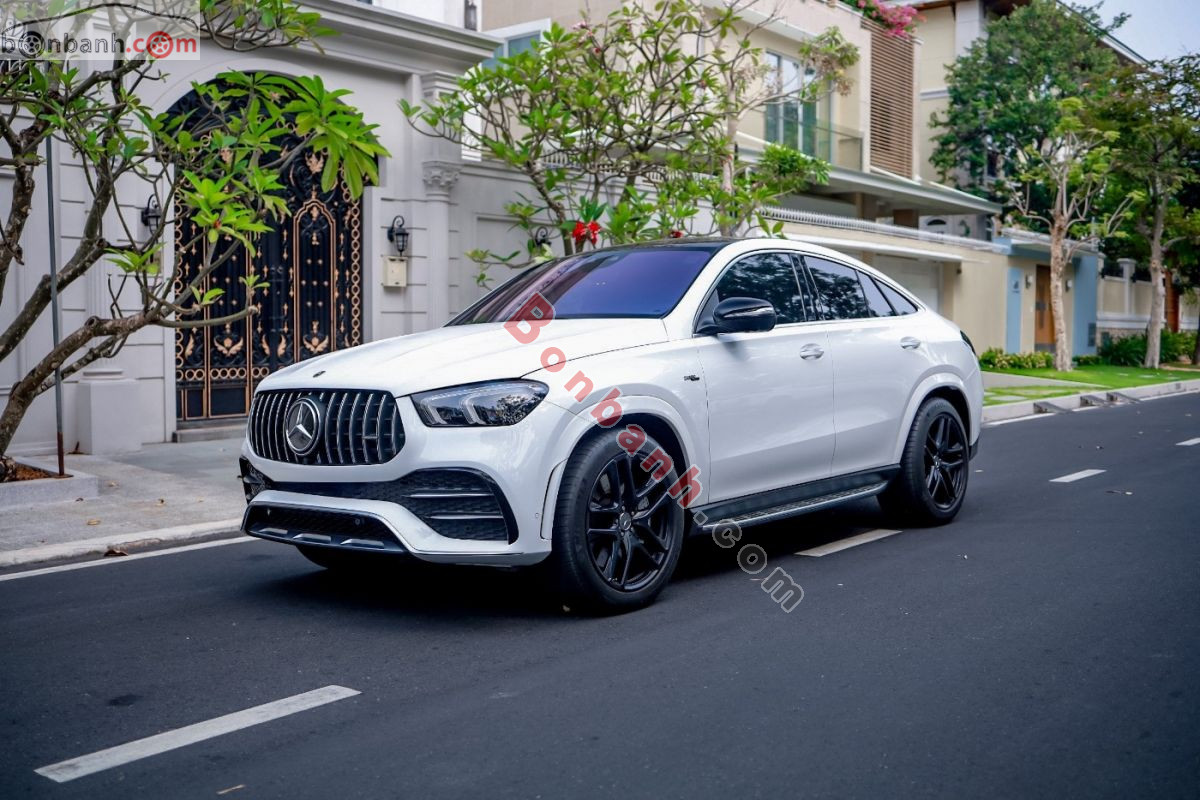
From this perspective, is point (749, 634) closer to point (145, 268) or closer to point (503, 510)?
point (503, 510)

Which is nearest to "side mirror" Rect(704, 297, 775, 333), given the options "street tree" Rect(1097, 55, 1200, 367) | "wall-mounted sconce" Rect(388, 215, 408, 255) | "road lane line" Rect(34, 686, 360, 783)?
"road lane line" Rect(34, 686, 360, 783)

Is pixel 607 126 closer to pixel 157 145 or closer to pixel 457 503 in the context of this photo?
pixel 157 145

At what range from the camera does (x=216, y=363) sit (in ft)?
44.9

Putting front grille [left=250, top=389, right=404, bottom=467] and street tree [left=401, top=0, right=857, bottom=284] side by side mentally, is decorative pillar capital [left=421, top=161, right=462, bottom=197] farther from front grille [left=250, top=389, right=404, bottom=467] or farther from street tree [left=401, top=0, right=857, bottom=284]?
front grille [left=250, top=389, right=404, bottom=467]

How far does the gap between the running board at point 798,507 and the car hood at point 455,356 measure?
3.35 ft

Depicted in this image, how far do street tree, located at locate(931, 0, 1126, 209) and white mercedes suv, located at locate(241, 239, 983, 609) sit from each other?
98.3 feet

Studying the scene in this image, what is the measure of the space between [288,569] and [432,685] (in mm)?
2501

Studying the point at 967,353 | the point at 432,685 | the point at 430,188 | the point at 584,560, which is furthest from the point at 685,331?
the point at 430,188

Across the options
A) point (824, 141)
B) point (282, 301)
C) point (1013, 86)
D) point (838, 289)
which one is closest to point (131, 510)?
point (838, 289)

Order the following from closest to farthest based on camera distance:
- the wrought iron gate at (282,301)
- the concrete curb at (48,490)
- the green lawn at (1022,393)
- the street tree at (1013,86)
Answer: the concrete curb at (48,490)
the wrought iron gate at (282,301)
the green lawn at (1022,393)
the street tree at (1013,86)

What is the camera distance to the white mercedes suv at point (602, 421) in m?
5.02

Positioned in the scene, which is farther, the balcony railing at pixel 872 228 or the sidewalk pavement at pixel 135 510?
the balcony railing at pixel 872 228

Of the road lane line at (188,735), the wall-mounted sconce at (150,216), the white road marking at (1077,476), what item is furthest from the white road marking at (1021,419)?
the road lane line at (188,735)

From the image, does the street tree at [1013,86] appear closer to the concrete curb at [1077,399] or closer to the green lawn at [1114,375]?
the green lawn at [1114,375]
